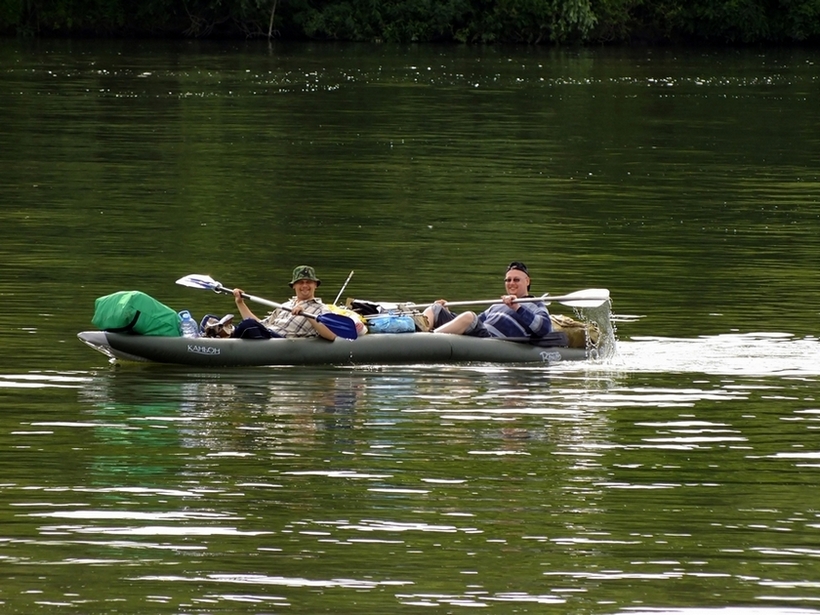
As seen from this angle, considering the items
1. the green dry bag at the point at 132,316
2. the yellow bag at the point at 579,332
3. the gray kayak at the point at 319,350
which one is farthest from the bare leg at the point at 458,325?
the green dry bag at the point at 132,316

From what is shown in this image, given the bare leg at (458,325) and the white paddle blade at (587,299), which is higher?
the white paddle blade at (587,299)

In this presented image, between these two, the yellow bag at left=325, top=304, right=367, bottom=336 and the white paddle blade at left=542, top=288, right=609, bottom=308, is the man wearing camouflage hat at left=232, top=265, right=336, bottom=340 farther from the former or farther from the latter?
the white paddle blade at left=542, top=288, right=609, bottom=308

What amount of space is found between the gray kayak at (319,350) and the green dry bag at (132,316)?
0.06 metres

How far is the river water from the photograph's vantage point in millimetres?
8625

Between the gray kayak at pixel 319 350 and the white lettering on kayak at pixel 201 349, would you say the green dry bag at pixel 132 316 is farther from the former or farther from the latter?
the white lettering on kayak at pixel 201 349

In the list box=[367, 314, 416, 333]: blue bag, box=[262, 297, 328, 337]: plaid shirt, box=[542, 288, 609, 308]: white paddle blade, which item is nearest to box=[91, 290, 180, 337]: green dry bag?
box=[262, 297, 328, 337]: plaid shirt

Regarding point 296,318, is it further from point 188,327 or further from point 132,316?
point 132,316

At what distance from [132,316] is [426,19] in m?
58.0

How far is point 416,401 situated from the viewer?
12.7 m

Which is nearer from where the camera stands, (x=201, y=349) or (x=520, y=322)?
(x=201, y=349)

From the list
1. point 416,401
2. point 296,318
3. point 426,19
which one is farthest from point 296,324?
point 426,19

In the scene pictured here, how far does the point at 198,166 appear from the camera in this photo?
2919 cm

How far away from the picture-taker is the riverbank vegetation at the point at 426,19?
223 feet

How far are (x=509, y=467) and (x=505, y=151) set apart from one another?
22164 mm
